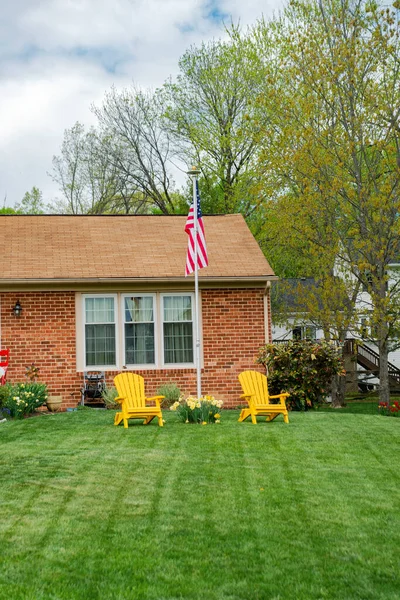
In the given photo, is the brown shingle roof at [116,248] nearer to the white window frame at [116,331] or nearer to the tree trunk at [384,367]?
the white window frame at [116,331]

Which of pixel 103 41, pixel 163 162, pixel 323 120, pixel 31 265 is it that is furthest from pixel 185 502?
pixel 163 162

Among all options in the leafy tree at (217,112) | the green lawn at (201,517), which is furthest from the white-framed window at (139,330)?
the leafy tree at (217,112)

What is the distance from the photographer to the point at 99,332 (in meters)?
15.9

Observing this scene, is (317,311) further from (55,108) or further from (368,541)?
(55,108)

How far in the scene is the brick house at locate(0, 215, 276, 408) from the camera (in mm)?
15555

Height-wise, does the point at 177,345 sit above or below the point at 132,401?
above

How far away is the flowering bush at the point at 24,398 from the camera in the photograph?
13328 mm

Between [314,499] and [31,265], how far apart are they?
10.7 metres

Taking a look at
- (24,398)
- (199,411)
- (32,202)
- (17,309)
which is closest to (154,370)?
(17,309)

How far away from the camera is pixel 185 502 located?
652 centimetres

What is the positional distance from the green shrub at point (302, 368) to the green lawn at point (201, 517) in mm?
4217

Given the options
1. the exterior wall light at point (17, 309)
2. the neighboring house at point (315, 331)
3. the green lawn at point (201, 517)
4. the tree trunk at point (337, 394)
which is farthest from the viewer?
the tree trunk at point (337, 394)

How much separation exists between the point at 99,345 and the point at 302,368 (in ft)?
13.9

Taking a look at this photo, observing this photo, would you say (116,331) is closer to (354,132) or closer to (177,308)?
(177,308)
